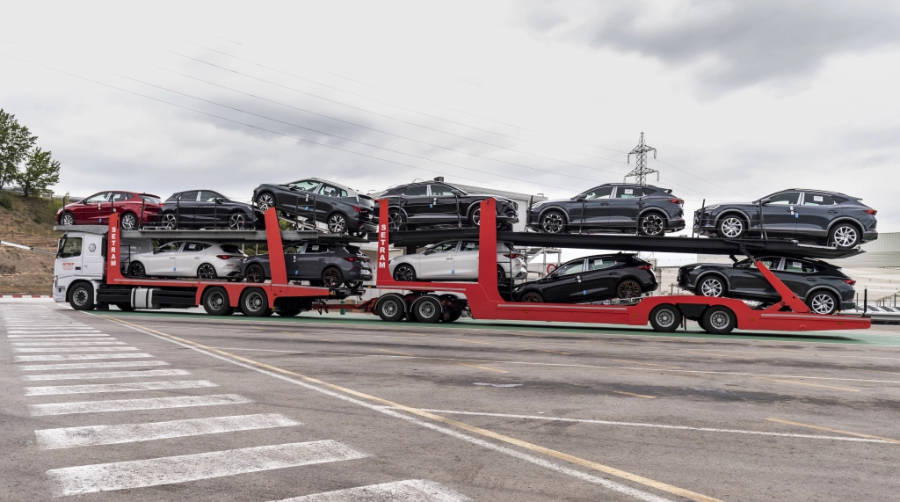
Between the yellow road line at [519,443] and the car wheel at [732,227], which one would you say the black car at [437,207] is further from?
the yellow road line at [519,443]

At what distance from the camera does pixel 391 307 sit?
19219 mm

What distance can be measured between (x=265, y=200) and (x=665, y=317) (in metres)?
12.0

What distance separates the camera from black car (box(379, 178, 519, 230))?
17844 mm

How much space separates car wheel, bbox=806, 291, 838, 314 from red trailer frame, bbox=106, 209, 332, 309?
13.2m

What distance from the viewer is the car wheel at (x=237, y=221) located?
65.6ft

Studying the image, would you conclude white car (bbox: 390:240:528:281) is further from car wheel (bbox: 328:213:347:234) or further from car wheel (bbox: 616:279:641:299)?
car wheel (bbox: 616:279:641:299)

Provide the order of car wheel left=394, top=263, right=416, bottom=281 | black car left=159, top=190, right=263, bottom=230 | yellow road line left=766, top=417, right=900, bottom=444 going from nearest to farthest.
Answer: yellow road line left=766, top=417, right=900, bottom=444 < car wheel left=394, top=263, right=416, bottom=281 < black car left=159, top=190, right=263, bottom=230

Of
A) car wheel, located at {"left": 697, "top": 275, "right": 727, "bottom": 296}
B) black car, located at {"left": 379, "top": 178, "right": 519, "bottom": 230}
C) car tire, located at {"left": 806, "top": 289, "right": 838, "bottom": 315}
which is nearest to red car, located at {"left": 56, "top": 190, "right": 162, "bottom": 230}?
black car, located at {"left": 379, "top": 178, "right": 519, "bottom": 230}

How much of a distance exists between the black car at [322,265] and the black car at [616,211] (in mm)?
5592

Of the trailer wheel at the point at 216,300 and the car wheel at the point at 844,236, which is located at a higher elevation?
the car wheel at the point at 844,236

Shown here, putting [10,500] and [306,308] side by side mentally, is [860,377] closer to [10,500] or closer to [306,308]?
[10,500]

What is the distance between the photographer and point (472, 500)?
399 cm

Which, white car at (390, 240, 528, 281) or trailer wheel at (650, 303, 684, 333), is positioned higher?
white car at (390, 240, 528, 281)

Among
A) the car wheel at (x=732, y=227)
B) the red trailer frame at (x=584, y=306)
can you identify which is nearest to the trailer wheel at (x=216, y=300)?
the red trailer frame at (x=584, y=306)
